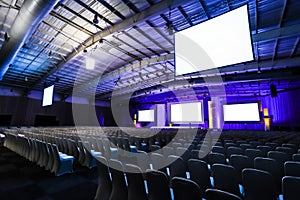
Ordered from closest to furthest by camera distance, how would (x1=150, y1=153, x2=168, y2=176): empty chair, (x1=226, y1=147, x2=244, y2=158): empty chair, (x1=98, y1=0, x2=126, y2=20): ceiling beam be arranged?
1. (x1=150, y1=153, x2=168, y2=176): empty chair
2. (x1=226, y1=147, x2=244, y2=158): empty chair
3. (x1=98, y1=0, x2=126, y2=20): ceiling beam

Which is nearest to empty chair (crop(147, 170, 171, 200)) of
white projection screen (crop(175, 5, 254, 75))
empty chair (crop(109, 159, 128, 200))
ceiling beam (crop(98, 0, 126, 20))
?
empty chair (crop(109, 159, 128, 200))

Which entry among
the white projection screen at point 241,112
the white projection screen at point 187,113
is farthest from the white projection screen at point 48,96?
the white projection screen at point 241,112

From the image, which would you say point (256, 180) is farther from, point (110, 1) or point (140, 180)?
point (110, 1)

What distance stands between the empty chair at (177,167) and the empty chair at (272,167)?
1.09 m

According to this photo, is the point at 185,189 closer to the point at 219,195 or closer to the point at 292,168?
the point at 219,195

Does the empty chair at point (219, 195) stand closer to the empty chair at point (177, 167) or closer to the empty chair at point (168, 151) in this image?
the empty chair at point (177, 167)

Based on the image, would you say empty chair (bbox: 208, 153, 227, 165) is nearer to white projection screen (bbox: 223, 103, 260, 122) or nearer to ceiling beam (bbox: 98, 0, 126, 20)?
ceiling beam (bbox: 98, 0, 126, 20)

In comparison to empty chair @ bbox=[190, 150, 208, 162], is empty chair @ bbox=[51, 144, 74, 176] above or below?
below

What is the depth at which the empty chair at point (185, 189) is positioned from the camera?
128 cm

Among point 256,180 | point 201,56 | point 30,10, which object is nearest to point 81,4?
point 30,10

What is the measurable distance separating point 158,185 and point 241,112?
15328mm

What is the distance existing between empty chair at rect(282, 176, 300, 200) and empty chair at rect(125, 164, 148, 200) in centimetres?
141

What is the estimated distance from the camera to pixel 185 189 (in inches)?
52.8

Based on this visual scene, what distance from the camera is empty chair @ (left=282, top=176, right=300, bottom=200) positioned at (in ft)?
4.44
